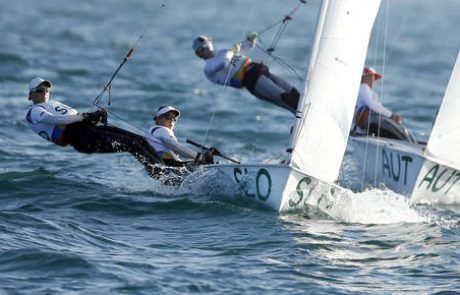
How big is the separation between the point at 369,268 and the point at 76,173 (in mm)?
4105

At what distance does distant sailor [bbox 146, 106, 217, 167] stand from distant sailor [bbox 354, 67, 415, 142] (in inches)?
108

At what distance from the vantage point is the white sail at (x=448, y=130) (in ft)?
33.3

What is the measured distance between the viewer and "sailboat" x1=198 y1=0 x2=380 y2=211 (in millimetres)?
8656

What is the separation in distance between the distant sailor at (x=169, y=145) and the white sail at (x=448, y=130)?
2.07 metres

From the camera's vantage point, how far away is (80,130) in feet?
33.1

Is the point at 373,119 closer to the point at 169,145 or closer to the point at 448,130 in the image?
the point at 448,130

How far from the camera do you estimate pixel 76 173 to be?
1098 cm

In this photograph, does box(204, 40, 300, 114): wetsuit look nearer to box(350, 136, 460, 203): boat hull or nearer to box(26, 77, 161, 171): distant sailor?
box(350, 136, 460, 203): boat hull

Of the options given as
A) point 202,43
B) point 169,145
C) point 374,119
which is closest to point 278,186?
point 169,145

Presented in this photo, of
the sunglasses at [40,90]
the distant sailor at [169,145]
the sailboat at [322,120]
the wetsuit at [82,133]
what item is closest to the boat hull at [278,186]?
the sailboat at [322,120]

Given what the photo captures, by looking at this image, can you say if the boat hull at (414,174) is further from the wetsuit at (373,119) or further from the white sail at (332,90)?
the white sail at (332,90)

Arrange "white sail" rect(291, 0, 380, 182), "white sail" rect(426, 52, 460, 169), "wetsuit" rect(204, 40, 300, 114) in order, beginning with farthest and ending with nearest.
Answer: "wetsuit" rect(204, 40, 300, 114) → "white sail" rect(426, 52, 460, 169) → "white sail" rect(291, 0, 380, 182)

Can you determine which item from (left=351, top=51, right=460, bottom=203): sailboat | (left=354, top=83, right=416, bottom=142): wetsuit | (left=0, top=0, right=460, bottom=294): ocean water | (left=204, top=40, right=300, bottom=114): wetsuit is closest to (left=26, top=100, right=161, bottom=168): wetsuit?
(left=0, top=0, right=460, bottom=294): ocean water

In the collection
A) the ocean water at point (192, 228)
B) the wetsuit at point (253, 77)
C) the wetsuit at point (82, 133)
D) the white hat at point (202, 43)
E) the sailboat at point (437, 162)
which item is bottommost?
the ocean water at point (192, 228)
